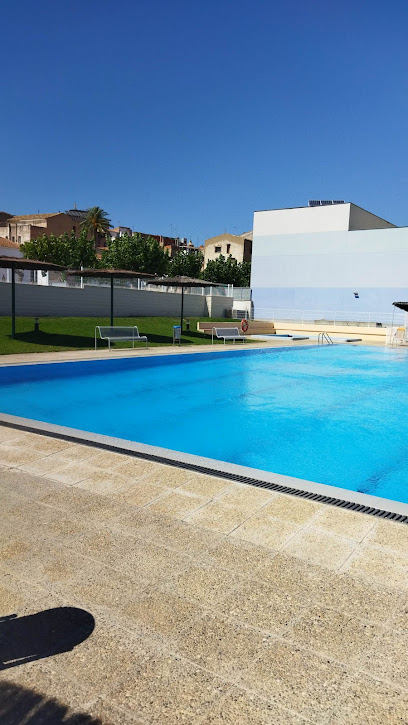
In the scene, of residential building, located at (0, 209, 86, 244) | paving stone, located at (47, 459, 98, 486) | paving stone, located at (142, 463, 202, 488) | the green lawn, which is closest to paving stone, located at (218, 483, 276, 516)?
paving stone, located at (142, 463, 202, 488)

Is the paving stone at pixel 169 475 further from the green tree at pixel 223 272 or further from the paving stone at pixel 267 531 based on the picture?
A: the green tree at pixel 223 272

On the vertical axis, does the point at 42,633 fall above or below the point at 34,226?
below

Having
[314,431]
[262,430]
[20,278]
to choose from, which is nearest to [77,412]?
[262,430]

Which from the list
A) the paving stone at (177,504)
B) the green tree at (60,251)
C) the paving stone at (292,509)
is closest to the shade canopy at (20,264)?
the paving stone at (177,504)

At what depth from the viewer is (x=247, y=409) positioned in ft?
32.9

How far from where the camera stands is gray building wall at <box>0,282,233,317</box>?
866 inches

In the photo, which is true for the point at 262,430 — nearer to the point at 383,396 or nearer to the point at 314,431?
the point at 314,431

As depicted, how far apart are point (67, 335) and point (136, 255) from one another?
99.2ft

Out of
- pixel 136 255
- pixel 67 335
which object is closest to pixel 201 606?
pixel 67 335

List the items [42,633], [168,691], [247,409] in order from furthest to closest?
1. [247,409]
2. [42,633]
3. [168,691]

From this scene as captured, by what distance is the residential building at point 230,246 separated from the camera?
6519 cm

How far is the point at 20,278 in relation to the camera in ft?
74.9

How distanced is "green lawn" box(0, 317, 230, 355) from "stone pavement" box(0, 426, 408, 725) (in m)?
12.6

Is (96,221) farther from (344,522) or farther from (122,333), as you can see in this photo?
(344,522)
